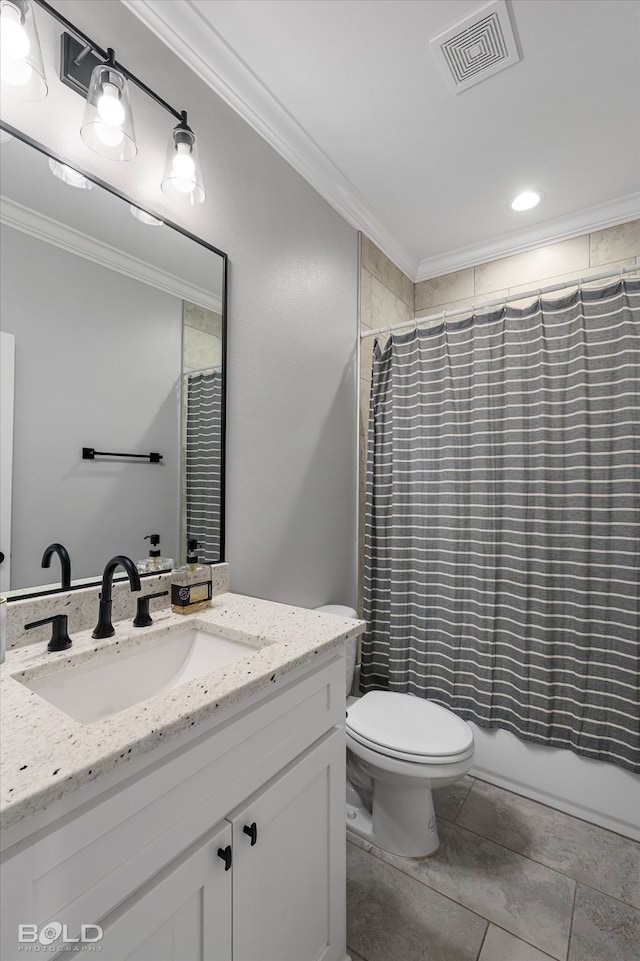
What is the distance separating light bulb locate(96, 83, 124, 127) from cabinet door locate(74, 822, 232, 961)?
4.99ft

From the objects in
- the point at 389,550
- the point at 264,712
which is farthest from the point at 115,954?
the point at 389,550

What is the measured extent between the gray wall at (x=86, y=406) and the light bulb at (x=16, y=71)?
0.95 feet

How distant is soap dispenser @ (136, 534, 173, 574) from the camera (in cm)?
125

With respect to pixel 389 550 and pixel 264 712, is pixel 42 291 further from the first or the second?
pixel 389 550

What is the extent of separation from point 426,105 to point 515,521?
164cm

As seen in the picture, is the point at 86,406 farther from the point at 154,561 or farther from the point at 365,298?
the point at 365,298

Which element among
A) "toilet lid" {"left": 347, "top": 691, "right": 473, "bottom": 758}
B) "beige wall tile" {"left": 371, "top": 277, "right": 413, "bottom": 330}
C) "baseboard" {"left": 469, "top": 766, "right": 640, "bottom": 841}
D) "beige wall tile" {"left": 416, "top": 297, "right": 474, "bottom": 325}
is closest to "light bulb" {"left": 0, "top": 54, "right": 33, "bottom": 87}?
"beige wall tile" {"left": 371, "top": 277, "right": 413, "bottom": 330}

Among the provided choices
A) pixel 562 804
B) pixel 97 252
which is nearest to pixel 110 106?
pixel 97 252

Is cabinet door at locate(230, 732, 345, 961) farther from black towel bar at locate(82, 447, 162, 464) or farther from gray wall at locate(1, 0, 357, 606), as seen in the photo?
black towel bar at locate(82, 447, 162, 464)

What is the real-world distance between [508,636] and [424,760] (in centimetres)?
69

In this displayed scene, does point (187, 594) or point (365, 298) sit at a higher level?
point (365, 298)

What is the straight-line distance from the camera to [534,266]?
248 centimetres

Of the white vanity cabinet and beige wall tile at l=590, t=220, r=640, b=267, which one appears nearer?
the white vanity cabinet

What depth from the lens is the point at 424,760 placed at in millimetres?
1402
